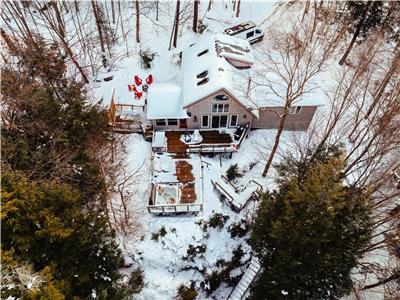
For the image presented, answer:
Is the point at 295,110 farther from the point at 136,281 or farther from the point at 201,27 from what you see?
the point at 136,281

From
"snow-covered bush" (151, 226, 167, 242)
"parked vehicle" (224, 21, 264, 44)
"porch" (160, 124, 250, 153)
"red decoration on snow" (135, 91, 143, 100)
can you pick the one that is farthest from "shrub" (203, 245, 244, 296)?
"parked vehicle" (224, 21, 264, 44)

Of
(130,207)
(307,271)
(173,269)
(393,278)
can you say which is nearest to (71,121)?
(130,207)

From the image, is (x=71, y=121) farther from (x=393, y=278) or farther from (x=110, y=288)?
(x=393, y=278)

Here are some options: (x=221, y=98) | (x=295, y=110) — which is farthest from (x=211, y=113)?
(x=295, y=110)

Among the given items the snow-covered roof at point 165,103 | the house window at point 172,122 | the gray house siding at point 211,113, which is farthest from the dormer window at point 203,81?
the house window at point 172,122

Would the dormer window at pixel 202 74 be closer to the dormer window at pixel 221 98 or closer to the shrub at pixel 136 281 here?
the dormer window at pixel 221 98

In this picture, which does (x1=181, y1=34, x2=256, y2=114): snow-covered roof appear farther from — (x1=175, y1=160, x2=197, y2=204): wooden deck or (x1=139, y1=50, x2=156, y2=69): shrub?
(x1=175, y1=160, x2=197, y2=204): wooden deck
